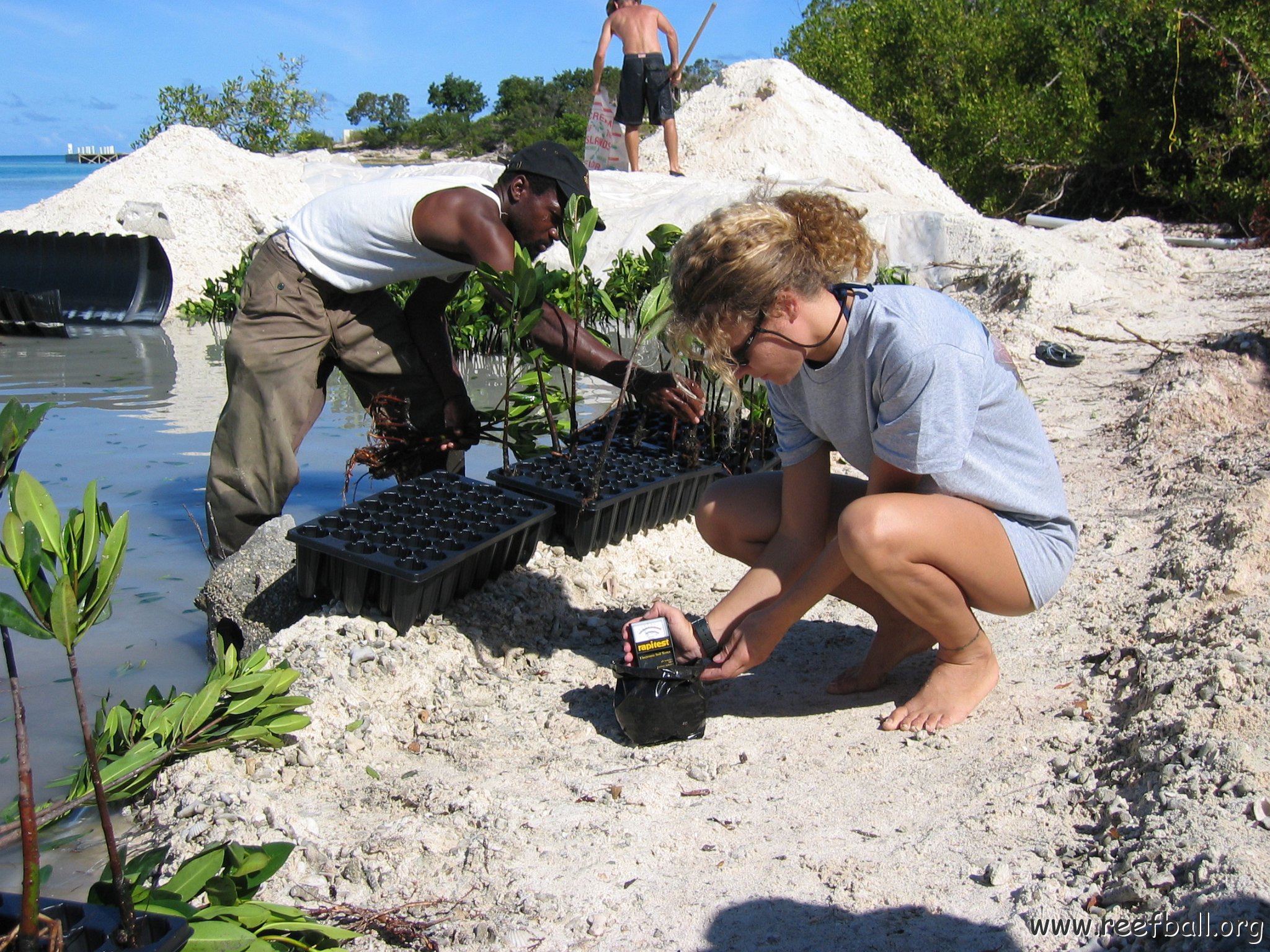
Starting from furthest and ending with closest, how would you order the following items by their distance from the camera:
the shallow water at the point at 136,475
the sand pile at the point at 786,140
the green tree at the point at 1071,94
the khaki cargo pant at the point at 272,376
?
the sand pile at the point at 786,140 → the green tree at the point at 1071,94 → the khaki cargo pant at the point at 272,376 → the shallow water at the point at 136,475

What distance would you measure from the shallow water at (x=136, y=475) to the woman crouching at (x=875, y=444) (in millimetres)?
1727

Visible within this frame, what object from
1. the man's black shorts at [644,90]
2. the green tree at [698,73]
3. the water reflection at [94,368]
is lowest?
the water reflection at [94,368]

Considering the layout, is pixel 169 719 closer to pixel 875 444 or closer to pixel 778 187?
pixel 875 444

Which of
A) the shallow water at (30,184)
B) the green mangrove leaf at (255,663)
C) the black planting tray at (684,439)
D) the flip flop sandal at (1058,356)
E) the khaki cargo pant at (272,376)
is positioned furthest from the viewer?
the shallow water at (30,184)

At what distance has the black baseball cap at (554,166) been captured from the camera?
3.20 meters

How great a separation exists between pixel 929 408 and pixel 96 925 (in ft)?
5.56

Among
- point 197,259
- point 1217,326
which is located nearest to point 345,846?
point 1217,326

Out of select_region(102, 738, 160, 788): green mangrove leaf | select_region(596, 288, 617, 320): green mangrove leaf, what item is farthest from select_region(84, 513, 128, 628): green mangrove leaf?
select_region(596, 288, 617, 320): green mangrove leaf

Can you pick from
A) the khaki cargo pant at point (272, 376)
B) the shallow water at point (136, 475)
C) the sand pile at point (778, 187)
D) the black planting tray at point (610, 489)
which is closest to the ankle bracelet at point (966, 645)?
the black planting tray at point (610, 489)

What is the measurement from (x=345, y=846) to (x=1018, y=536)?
1592mm

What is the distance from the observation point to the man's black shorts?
10227mm

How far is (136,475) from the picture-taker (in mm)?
4949

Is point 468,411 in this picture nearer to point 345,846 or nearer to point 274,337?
point 274,337
